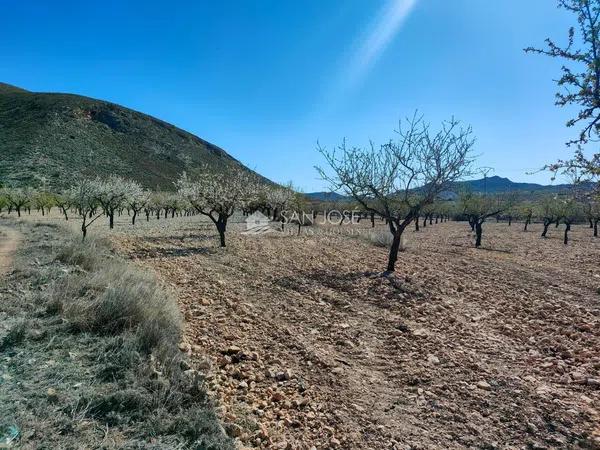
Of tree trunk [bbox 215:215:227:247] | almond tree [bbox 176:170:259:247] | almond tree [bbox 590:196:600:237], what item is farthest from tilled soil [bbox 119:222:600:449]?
almond tree [bbox 176:170:259:247]

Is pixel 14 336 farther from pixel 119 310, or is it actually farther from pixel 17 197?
pixel 17 197

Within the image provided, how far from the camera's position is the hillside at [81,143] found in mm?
63562

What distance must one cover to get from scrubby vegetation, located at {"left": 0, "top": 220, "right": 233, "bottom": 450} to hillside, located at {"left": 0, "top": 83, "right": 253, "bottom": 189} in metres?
48.6

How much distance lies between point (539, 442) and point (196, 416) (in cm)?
351

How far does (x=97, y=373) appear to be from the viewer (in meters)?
3.61

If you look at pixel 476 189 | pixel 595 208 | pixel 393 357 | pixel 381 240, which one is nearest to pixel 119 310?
pixel 393 357

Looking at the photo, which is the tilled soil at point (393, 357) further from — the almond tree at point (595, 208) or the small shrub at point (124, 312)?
the almond tree at point (595, 208)

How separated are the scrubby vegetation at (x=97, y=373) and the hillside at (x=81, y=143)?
48.6 m

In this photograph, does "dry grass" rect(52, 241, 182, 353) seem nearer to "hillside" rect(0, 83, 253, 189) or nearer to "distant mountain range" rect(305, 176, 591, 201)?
"distant mountain range" rect(305, 176, 591, 201)

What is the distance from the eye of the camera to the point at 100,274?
6609 millimetres

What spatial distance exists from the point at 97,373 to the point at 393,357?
4231 millimetres

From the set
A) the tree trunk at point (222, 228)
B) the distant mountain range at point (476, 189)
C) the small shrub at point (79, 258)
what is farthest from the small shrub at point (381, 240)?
the small shrub at point (79, 258)

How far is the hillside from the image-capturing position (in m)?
63.6

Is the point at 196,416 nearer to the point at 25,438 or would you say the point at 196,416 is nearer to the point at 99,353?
the point at 25,438
